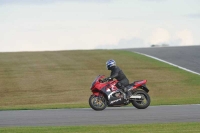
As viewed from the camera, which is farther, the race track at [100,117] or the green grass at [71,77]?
the green grass at [71,77]

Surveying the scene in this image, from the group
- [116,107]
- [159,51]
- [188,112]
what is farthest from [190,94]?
[159,51]

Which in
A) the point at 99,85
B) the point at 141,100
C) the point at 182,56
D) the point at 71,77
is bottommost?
the point at 141,100

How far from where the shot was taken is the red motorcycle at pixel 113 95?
21.3 m

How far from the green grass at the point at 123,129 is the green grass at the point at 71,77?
11.5m

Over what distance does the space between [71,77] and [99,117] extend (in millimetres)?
22335

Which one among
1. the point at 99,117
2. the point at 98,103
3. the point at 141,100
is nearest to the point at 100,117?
the point at 99,117

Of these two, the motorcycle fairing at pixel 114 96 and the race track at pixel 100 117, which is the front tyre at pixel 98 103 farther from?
the race track at pixel 100 117

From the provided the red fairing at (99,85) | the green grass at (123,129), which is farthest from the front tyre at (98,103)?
the green grass at (123,129)

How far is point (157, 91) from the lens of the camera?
1368 inches

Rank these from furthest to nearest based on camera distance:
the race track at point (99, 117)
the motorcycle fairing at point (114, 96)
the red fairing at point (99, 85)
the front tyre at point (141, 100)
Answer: the motorcycle fairing at point (114, 96) → the red fairing at point (99, 85) → the front tyre at point (141, 100) → the race track at point (99, 117)

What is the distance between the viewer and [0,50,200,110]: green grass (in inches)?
1283

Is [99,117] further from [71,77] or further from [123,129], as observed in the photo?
[71,77]

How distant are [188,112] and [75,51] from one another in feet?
125

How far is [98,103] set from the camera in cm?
2139
